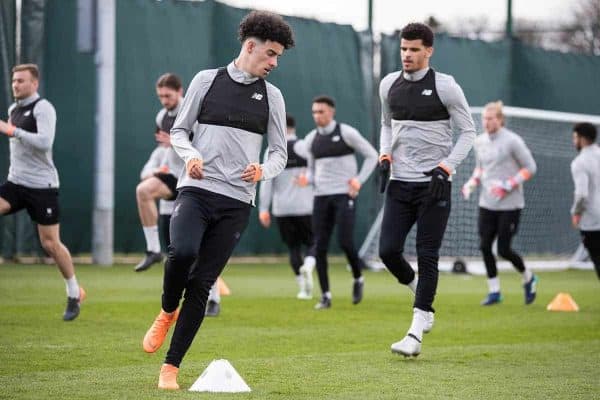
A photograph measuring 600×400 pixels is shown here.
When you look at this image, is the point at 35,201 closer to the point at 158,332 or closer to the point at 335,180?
the point at 158,332

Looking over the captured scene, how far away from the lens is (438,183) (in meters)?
8.38

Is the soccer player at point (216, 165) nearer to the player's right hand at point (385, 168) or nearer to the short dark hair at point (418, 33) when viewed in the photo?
the short dark hair at point (418, 33)

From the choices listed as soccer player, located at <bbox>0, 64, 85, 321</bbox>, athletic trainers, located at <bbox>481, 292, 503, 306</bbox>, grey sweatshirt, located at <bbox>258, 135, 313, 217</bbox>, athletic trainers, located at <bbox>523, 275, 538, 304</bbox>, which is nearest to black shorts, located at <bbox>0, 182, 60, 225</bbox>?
soccer player, located at <bbox>0, 64, 85, 321</bbox>

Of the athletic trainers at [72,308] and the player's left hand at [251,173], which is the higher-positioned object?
the player's left hand at [251,173]

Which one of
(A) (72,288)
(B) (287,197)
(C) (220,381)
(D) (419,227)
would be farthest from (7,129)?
(B) (287,197)

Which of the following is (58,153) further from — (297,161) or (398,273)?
(398,273)

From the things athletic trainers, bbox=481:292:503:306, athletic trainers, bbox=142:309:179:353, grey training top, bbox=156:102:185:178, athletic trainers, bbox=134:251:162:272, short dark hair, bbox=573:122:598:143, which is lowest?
athletic trainers, bbox=481:292:503:306

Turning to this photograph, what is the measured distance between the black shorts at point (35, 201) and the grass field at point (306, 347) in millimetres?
920

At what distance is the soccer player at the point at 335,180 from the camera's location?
1310 cm

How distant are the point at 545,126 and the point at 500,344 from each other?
13.3 m

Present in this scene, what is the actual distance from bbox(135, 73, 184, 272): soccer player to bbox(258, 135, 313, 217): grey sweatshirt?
1743 millimetres

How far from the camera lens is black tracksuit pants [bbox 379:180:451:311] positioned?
27.9ft

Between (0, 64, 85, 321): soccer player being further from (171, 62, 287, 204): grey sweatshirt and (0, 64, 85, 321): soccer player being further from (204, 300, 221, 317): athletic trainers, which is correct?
(171, 62, 287, 204): grey sweatshirt

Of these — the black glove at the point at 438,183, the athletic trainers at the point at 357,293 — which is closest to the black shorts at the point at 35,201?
the black glove at the point at 438,183
